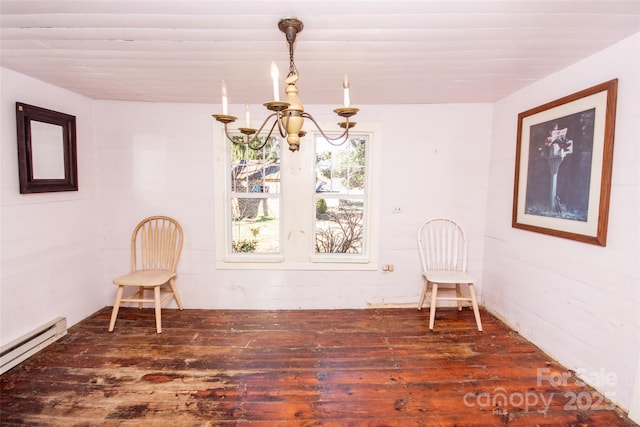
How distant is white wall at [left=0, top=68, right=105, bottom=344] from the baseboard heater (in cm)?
7

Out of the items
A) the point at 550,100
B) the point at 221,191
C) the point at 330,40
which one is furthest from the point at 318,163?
the point at 550,100

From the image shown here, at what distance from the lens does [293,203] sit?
326 centimetres

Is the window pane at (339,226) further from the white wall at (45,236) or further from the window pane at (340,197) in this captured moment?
the white wall at (45,236)

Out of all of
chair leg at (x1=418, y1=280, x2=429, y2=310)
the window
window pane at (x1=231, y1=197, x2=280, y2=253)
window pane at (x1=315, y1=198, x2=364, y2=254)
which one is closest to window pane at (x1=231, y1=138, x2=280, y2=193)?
the window

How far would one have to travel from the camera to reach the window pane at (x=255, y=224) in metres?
3.34

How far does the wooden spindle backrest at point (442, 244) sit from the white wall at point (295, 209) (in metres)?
0.11

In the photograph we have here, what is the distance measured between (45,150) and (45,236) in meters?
0.72

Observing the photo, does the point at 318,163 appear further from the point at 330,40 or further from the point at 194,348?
the point at 194,348

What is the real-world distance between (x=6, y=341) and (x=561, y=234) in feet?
13.7

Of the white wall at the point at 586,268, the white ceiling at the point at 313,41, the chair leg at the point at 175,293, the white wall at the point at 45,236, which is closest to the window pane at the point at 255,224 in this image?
the chair leg at the point at 175,293

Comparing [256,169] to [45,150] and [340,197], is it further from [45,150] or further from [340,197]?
[45,150]

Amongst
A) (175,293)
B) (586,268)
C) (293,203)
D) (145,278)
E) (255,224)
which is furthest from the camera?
(255,224)

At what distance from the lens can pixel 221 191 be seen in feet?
10.6

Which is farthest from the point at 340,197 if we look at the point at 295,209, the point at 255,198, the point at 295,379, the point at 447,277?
→ the point at 295,379
